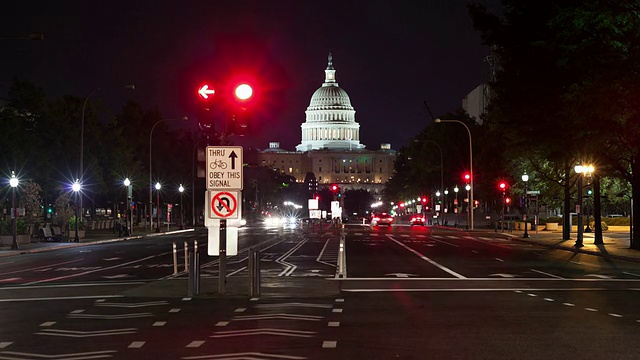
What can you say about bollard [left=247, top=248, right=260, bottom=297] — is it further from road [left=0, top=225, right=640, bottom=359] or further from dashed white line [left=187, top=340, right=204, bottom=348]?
dashed white line [left=187, top=340, right=204, bottom=348]

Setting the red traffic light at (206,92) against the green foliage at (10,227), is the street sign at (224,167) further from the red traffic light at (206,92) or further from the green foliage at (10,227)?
the green foliage at (10,227)

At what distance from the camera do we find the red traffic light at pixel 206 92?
20219 mm

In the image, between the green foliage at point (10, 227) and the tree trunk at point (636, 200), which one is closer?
the tree trunk at point (636, 200)

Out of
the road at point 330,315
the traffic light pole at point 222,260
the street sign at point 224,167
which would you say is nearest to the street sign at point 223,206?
the street sign at point 224,167

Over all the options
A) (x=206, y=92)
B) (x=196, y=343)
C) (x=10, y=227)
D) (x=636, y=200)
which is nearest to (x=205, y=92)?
(x=206, y=92)

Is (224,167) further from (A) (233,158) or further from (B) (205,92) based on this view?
(B) (205,92)

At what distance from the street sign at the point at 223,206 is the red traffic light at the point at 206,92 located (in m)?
2.03

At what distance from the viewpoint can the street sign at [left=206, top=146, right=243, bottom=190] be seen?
20.1 m

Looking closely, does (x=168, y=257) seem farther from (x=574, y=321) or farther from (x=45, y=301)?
(x=574, y=321)

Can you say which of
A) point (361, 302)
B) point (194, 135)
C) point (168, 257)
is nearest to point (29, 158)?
point (168, 257)

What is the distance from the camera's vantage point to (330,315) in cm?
1705

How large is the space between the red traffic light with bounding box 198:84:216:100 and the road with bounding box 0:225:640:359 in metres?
4.22

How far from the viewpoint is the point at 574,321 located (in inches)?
637

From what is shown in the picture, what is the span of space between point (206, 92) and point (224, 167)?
5.33 ft
